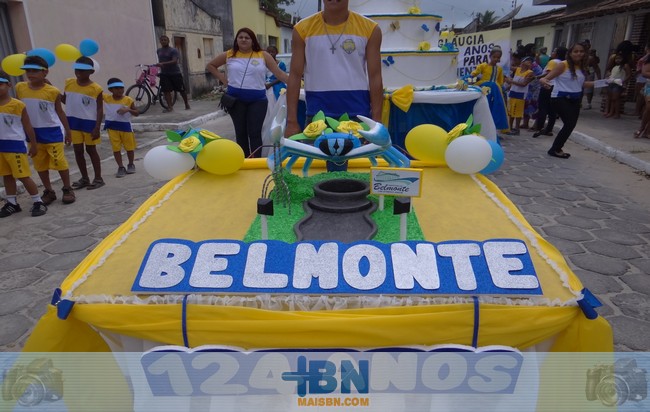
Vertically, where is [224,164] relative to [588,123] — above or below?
above

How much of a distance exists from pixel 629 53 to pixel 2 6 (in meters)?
12.0

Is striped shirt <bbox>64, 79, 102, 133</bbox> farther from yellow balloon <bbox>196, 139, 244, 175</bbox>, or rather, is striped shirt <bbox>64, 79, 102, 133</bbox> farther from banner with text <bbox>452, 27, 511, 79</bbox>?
banner with text <bbox>452, 27, 511, 79</bbox>

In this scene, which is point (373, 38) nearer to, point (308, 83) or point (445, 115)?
point (308, 83)

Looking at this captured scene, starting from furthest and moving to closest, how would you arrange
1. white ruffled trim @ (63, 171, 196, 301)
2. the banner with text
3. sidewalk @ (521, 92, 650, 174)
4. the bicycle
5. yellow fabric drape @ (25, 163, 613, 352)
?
1. the bicycle
2. the banner with text
3. sidewalk @ (521, 92, 650, 174)
4. white ruffled trim @ (63, 171, 196, 301)
5. yellow fabric drape @ (25, 163, 613, 352)

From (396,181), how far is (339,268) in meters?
0.48

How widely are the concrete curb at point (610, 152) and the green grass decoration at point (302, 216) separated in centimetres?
572

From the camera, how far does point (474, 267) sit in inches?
54.7

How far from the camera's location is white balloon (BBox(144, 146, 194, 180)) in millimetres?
2266

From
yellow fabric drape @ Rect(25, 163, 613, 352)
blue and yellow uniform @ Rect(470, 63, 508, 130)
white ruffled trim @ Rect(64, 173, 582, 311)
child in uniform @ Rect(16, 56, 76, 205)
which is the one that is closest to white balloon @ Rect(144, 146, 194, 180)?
yellow fabric drape @ Rect(25, 163, 613, 352)

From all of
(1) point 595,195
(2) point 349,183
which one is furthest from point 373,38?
(1) point 595,195

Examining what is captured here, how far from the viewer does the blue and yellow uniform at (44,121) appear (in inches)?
179

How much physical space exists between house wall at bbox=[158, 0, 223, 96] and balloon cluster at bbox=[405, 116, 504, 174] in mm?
13435

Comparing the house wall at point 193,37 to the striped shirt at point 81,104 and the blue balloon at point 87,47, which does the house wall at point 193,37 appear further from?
the striped shirt at point 81,104

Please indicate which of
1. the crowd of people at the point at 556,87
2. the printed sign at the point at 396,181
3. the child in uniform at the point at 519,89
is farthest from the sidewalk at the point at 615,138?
the printed sign at the point at 396,181
